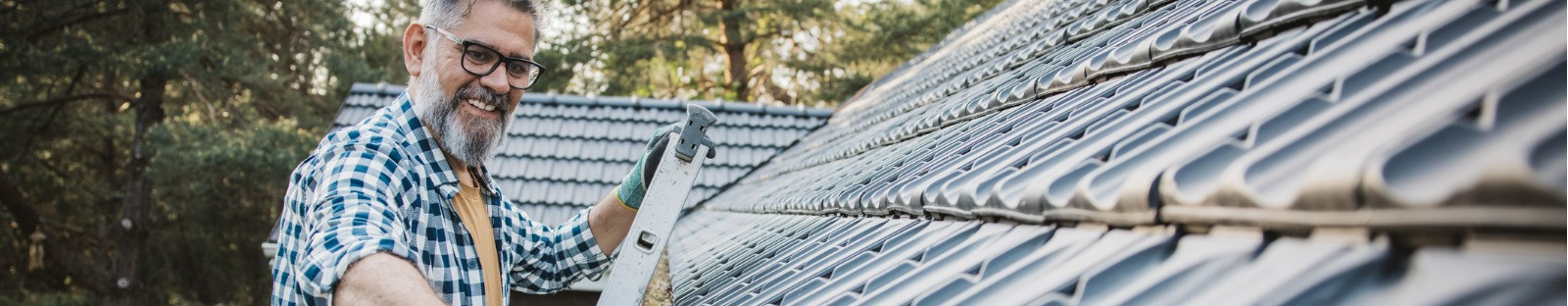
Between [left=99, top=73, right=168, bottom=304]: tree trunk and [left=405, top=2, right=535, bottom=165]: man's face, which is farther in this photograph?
[left=99, top=73, right=168, bottom=304]: tree trunk

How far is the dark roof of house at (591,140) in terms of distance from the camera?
838 centimetres

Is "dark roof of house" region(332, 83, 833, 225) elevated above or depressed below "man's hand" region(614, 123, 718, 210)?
above

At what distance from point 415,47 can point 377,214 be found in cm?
92

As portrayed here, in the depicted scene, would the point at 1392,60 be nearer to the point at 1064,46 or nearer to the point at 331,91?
the point at 1064,46

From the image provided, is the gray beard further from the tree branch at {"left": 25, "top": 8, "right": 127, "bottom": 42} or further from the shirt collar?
the tree branch at {"left": 25, "top": 8, "right": 127, "bottom": 42}

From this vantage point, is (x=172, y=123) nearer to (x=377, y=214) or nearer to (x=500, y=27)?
(x=500, y=27)

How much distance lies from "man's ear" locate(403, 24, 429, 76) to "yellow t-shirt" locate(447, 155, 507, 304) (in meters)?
0.30

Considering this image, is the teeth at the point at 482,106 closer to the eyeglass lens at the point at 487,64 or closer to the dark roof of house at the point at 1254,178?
the eyeglass lens at the point at 487,64

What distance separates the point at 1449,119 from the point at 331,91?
2029 centimetres

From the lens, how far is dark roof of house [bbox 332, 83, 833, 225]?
8.38 metres

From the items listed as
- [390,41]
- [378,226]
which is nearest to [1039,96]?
[378,226]

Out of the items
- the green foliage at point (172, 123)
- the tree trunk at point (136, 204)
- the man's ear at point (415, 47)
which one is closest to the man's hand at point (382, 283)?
the man's ear at point (415, 47)

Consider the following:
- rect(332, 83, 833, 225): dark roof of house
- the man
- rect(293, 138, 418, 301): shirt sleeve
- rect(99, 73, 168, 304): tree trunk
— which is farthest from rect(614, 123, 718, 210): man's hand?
rect(99, 73, 168, 304): tree trunk

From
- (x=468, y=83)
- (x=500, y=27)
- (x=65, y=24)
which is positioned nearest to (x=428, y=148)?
(x=468, y=83)
